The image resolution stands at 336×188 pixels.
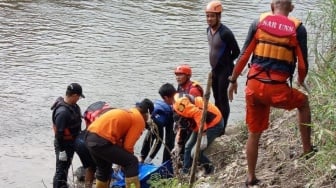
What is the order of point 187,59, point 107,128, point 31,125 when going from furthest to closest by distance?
point 187,59 → point 31,125 → point 107,128

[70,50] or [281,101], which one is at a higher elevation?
[281,101]

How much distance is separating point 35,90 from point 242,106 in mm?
3746

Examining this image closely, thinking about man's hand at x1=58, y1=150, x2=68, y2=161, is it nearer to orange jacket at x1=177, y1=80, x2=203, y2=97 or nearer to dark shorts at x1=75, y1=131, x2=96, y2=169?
dark shorts at x1=75, y1=131, x2=96, y2=169

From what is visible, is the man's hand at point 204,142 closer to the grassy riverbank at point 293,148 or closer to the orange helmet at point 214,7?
the grassy riverbank at point 293,148

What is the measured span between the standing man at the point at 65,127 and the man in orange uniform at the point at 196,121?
1.14 m

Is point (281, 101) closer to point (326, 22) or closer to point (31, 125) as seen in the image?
point (326, 22)

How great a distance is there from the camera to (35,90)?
10500mm

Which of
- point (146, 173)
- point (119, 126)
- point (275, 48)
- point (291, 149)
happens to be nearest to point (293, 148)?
point (291, 149)

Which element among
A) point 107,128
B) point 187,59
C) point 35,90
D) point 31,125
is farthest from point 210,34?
point 187,59

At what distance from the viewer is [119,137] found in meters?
6.11

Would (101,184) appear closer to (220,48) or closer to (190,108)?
(190,108)

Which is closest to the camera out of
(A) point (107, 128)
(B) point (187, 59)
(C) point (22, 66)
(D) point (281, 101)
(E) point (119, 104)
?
(D) point (281, 101)

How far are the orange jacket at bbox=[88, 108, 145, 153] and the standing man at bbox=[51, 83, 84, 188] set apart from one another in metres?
0.45

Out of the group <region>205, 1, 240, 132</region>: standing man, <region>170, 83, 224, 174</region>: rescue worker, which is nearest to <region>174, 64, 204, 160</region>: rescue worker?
<region>170, 83, 224, 174</region>: rescue worker
